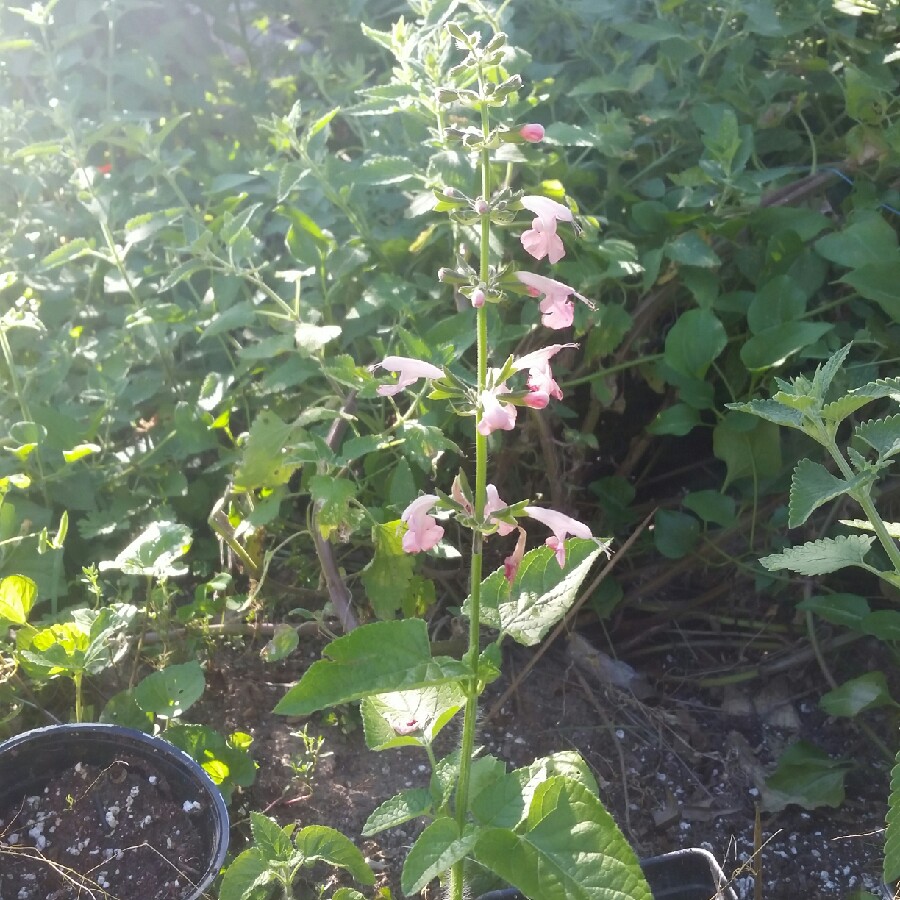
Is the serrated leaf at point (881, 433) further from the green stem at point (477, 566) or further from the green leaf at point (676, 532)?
the green leaf at point (676, 532)

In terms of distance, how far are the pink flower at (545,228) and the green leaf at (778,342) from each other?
0.65 meters

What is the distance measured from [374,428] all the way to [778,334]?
24.9 inches

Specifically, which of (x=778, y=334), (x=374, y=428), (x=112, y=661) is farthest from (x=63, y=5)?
(x=778, y=334)

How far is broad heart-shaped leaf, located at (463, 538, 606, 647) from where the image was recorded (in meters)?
1.04

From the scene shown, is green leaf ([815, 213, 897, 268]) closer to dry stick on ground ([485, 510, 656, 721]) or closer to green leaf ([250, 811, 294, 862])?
dry stick on ground ([485, 510, 656, 721])

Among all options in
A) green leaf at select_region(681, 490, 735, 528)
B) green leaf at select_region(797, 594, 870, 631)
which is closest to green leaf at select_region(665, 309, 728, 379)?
green leaf at select_region(681, 490, 735, 528)

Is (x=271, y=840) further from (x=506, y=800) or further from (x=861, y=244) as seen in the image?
(x=861, y=244)

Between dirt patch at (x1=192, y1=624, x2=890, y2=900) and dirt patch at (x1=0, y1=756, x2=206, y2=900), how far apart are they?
A: 0.41 feet

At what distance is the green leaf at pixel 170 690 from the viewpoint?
131 centimetres

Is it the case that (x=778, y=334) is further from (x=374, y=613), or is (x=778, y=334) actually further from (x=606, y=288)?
(x=374, y=613)

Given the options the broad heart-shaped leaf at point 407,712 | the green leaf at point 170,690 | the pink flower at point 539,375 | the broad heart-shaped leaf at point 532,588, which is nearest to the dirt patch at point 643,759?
the green leaf at point 170,690

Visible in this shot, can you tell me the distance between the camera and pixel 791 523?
954 mm

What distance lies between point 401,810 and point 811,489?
0.54 meters

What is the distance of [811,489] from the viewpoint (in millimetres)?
996
